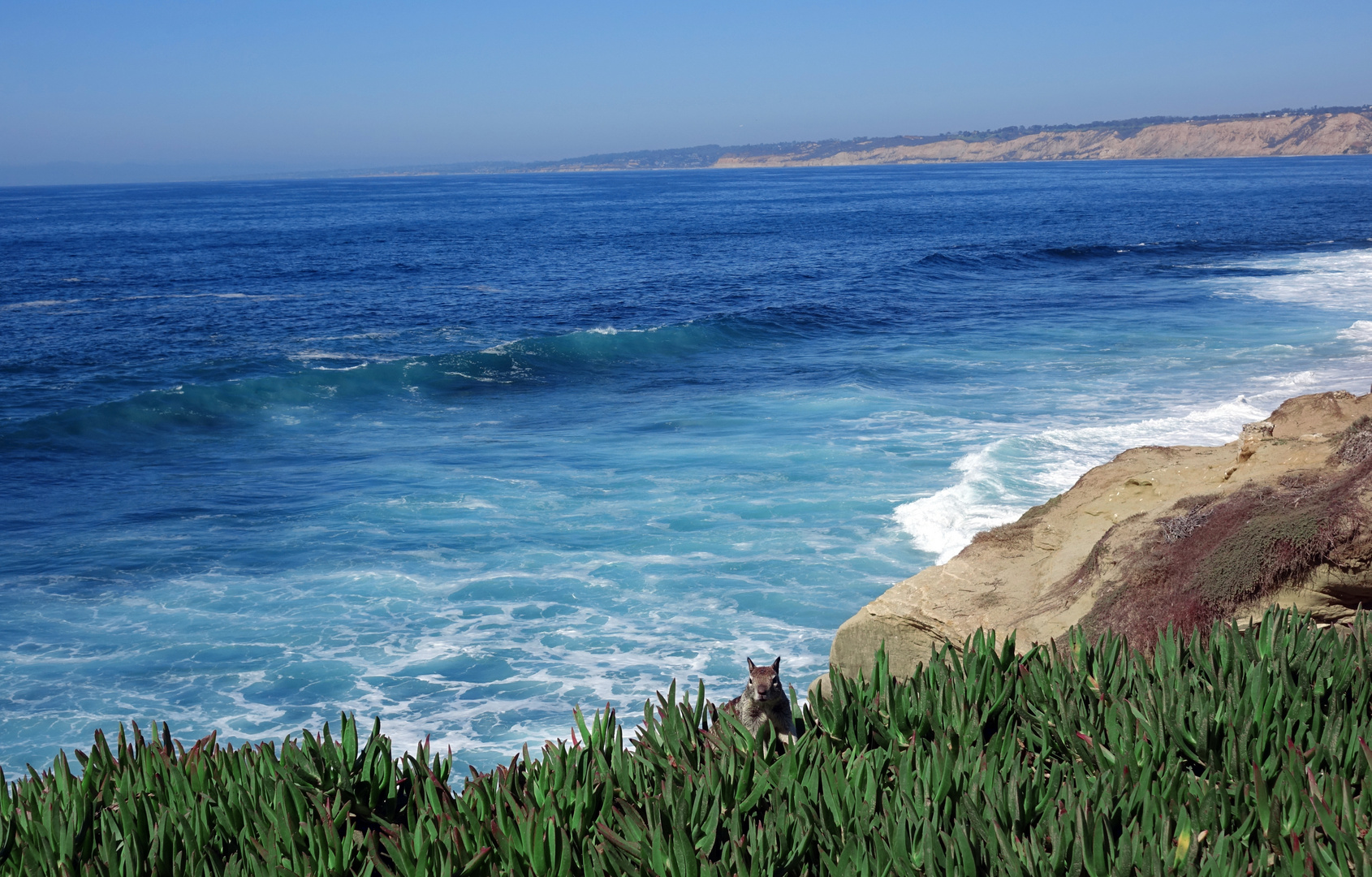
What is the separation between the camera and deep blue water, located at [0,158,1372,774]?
1116 centimetres

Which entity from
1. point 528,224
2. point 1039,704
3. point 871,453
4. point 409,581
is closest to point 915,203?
point 528,224

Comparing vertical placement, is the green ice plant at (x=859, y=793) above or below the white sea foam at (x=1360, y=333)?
above

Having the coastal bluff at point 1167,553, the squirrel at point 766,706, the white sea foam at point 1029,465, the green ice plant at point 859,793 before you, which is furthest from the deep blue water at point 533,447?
the green ice plant at point 859,793

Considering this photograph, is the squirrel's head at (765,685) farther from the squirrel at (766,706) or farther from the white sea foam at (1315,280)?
the white sea foam at (1315,280)

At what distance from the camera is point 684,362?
94.6 feet

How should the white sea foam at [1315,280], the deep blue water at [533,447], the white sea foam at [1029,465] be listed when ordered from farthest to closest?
the white sea foam at [1315,280] < the white sea foam at [1029,465] < the deep blue water at [533,447]

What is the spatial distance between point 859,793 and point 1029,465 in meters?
13.1

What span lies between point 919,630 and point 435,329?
27.8 meters

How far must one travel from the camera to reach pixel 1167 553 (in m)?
7.98

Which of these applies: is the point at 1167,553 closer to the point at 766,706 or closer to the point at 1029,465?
the point at 766,706

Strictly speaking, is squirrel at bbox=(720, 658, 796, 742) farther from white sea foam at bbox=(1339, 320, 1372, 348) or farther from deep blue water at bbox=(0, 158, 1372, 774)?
white sea foam at bbox=(1339, 320, 1372, 348)

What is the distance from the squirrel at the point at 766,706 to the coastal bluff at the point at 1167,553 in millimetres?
498

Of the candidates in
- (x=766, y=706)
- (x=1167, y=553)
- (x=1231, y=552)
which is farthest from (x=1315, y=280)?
(x=766, y=706)

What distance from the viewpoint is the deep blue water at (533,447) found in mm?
11164
